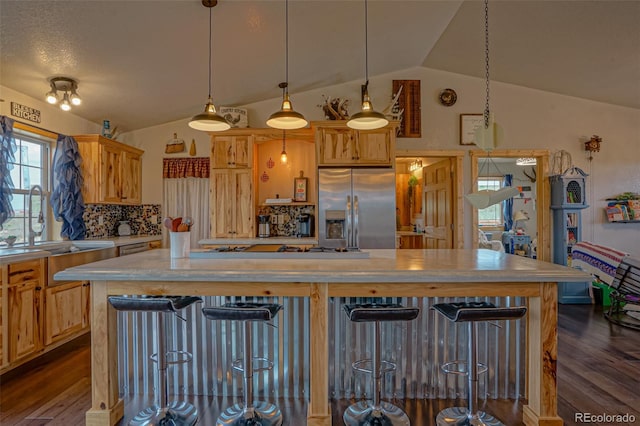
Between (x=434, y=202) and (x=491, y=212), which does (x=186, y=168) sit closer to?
(x=434, y=202)

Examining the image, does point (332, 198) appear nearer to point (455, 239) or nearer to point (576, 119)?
point (455, 239)

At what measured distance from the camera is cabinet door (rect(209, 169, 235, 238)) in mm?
4520

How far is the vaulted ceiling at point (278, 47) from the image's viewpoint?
2.77 meters

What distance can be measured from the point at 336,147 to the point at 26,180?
3.37 m

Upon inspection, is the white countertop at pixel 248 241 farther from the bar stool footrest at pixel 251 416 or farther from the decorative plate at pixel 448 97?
the decorative plate at pixel 448 97

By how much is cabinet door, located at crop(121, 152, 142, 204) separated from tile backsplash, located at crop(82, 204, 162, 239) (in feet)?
0.69

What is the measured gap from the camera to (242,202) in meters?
4.52

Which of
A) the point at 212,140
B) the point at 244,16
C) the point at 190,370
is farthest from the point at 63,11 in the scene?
the point at 190,370

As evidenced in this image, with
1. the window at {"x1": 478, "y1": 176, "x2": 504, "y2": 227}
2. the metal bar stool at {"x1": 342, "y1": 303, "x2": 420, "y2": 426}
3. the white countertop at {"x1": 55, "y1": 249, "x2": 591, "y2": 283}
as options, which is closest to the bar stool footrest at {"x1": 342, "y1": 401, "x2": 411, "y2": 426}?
the metal bar stool at {"x1": 342, "y1": 303, "x2": 420, "y2": 426}

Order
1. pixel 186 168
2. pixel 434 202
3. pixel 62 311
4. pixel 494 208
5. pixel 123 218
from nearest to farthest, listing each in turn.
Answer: pixel 62 311
pixel 186 168
pixel 123 218
pixel 434 202
pixel 494 208

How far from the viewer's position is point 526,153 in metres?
4.80

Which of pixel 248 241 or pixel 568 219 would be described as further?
pixel 568 219

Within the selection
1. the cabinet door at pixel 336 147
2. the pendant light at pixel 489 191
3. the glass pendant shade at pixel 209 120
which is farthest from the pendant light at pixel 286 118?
the cabinet door at pixel 336 147

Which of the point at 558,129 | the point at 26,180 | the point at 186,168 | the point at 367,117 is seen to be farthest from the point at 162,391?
the point at 558,129
